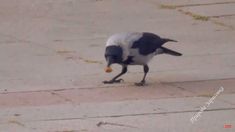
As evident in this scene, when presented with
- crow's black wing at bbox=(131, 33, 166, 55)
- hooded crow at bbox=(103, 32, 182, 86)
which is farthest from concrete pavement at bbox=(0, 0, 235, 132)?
crow's black wing at bbox=(131, 33, 166, 55)

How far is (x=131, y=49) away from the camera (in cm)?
1070

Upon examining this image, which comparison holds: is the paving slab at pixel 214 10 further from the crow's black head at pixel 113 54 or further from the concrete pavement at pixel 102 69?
the crow's black head at pixel 113 54

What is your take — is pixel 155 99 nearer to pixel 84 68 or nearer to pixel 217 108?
pixel 217 108

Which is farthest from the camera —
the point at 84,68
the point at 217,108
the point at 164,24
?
the point at 164,24

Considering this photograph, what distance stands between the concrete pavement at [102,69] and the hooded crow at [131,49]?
0.90ft

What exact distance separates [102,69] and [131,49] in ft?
4.04

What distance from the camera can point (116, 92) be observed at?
10578mm

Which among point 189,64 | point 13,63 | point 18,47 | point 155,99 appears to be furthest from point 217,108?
point 18,47

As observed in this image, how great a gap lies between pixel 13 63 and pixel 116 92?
7.24ft

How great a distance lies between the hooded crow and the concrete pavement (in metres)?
0.27

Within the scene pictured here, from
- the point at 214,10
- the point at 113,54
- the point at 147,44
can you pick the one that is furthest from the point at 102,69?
the point at 214,10

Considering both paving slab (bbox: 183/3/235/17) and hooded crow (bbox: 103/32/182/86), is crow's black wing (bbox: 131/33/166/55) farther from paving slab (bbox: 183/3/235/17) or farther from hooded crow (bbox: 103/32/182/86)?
paving slab (bbox: 183/3/235/17)

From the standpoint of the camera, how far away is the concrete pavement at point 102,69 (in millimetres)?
Result: 9266

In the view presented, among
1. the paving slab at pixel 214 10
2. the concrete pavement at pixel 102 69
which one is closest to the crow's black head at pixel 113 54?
the concrete pavement at pixel 102 69
